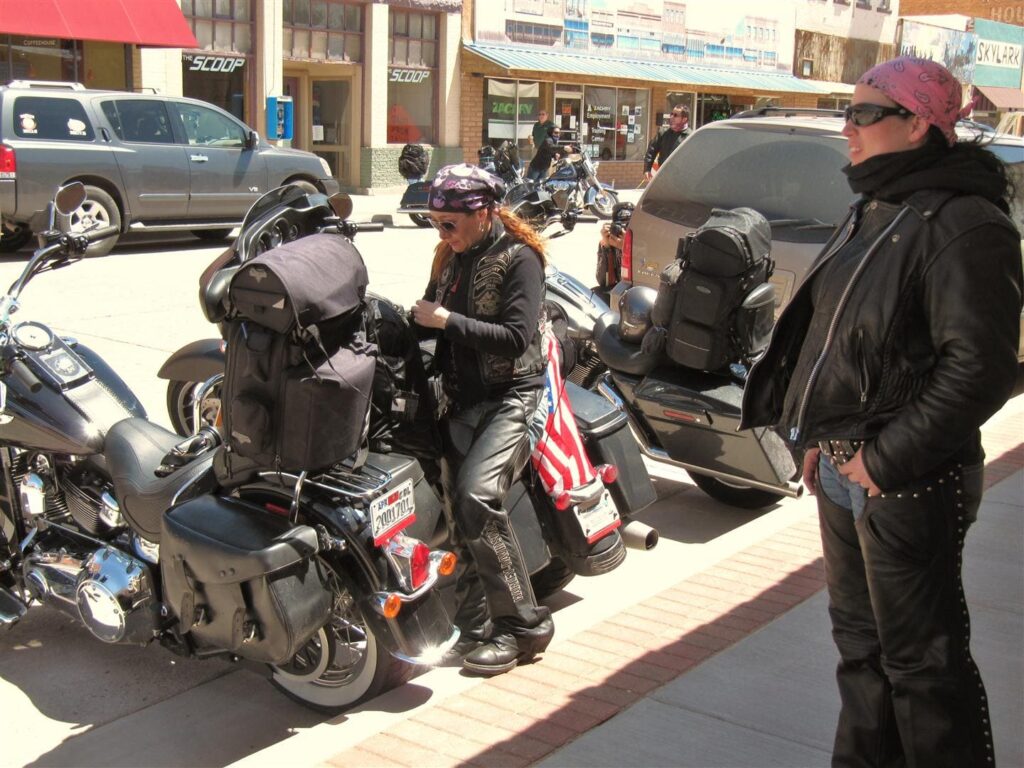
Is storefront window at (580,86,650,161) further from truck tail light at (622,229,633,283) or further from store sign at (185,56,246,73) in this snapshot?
truck tail light at (622,229,633,283)

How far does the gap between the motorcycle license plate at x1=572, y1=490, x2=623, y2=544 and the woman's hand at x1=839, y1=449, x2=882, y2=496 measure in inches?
66.0

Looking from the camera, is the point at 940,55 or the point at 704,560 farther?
the point at 940,55

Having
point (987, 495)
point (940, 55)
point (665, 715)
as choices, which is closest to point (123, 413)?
point (665, 715)

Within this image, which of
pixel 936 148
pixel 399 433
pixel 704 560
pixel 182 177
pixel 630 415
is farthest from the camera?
pixel 182 177

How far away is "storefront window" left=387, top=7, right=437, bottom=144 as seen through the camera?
24250 millimetres

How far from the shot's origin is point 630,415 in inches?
239

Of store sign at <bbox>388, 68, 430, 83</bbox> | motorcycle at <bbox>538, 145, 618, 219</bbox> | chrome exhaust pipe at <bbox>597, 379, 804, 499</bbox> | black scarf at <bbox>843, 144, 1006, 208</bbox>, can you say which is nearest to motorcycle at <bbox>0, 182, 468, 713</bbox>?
black scarf at <bbox>843, 144, 1006, 208</bbox>

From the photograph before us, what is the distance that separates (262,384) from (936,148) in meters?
1.93

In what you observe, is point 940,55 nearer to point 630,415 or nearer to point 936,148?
point 630,415

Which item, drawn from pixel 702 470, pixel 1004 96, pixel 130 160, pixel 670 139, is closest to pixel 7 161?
pixel 130 160

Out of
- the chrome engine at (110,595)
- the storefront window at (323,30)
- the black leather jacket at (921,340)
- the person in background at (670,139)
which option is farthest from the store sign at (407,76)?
the black leather jacket at (921,340)

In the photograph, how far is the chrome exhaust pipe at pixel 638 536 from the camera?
5.18m

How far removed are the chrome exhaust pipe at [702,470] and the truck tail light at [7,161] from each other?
977 cm

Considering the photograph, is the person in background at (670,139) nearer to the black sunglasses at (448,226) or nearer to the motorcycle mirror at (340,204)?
the black sunglasses at (448,226)
